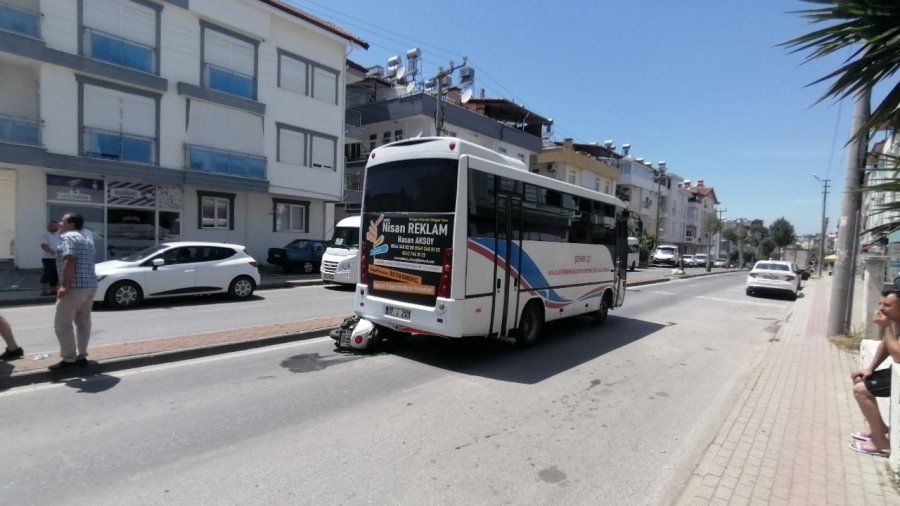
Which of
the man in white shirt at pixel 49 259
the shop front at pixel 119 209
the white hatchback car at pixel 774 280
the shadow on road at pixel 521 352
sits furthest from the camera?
the white hatchback car at pixel 774 280

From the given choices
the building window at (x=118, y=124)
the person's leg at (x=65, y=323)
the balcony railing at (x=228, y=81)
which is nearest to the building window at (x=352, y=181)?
the balcony railing at (x=228, y=81)

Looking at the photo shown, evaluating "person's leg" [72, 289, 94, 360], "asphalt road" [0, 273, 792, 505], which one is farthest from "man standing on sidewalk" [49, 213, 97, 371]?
"asphalt road" [0, 273, 792, 505]

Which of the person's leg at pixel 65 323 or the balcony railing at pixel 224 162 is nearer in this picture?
the person's leg at pixel 65 323

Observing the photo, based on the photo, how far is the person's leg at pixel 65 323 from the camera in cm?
570

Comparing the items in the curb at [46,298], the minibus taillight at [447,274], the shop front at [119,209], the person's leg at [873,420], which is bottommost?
the curb at [46,298]

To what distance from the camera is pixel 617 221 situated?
37.1 feet

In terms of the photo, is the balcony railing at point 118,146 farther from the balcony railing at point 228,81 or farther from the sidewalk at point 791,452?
the sidewalk at point 791,452

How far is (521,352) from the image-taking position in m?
7.96

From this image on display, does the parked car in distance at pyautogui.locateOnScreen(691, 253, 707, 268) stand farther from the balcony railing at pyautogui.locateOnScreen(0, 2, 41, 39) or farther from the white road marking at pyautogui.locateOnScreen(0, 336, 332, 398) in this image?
the balcony railing at pyautogui.locateOnScreen(0, 2, 41, 39)

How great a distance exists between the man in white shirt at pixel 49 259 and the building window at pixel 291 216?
11203 millimetres

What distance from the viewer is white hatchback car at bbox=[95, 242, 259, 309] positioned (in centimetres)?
1095

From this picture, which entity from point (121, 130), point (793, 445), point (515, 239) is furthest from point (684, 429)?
point (121, 130)

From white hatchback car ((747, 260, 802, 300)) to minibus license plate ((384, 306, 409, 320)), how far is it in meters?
19.5

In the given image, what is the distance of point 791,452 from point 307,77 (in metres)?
24.0
